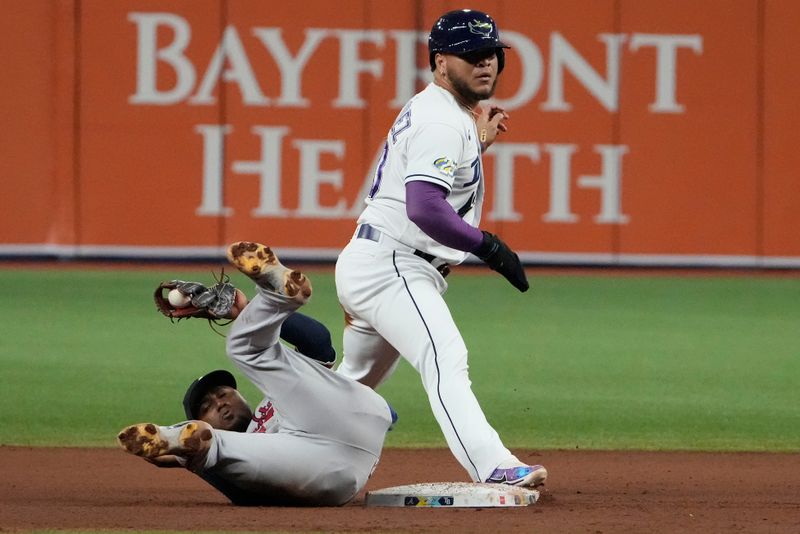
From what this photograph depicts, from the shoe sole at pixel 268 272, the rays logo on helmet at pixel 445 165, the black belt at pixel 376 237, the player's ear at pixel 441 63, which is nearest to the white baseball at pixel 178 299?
the shoe sole at pixel 268 272

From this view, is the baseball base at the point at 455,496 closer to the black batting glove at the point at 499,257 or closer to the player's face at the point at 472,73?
the black batting glove at the point at 499,257

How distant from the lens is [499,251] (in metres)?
5.06

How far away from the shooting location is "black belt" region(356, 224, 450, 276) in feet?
17.3

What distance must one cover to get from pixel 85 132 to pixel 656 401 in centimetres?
816

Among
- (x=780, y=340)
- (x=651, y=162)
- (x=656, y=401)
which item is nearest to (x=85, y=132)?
(x=651, y=162)

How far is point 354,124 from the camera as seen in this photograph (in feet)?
49.5

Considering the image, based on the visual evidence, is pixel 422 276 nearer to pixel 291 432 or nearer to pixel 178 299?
pixel 291 432

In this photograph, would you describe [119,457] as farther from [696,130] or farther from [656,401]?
[696,130]

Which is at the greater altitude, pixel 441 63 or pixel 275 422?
pixel 441 63

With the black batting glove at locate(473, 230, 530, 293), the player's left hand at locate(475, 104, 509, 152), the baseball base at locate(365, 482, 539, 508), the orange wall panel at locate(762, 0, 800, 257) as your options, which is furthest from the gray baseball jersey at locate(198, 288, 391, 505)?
the orange wall panel at locate(762, 0, 800, 257)

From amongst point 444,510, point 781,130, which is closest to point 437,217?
point 444,510

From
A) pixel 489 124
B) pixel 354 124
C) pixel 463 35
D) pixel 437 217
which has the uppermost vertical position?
pixel 354 124

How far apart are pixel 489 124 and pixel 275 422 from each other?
128cm

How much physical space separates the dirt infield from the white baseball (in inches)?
26.0
